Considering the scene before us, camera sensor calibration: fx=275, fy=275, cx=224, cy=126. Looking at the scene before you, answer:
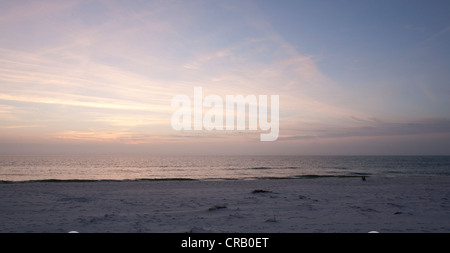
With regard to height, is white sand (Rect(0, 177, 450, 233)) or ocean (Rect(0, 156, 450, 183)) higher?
white sand (Rect(0, 177, 450, 233))

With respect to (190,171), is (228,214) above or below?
above

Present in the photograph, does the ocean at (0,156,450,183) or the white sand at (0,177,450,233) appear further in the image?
the ocean at (0,156,450,183)

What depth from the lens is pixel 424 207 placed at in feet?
41.9

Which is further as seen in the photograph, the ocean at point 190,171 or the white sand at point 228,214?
the ocean at point 190,171

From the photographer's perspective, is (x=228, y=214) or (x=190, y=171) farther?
(x=190, y=171)

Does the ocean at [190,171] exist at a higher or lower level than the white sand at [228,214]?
lower
